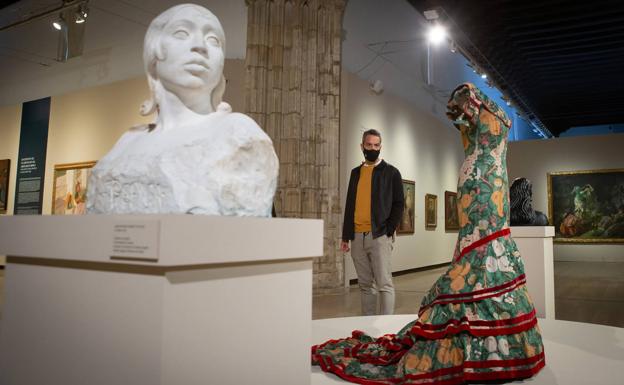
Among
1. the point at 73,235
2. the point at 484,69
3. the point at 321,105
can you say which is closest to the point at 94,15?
the point at 321,105

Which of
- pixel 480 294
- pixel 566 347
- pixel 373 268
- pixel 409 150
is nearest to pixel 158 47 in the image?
pixel 480 294

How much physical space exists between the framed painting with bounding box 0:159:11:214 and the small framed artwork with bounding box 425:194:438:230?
29.7ft

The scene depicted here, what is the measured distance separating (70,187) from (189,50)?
8000 mm

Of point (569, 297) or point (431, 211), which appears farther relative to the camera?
point (431, 211)

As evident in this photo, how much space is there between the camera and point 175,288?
1.55 metres

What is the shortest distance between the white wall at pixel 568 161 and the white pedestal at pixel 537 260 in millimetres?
9974

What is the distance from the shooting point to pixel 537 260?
5.21 meters

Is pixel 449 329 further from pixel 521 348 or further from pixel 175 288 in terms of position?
pixel 175 288

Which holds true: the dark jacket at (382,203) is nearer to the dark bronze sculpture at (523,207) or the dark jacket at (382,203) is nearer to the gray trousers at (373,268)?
the gray trousers at (373,268)

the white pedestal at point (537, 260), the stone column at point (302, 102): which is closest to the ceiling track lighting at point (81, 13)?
the stone column at point (302, 102)

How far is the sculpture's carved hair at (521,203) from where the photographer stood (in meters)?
5.55

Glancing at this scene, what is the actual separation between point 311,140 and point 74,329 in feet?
20.0

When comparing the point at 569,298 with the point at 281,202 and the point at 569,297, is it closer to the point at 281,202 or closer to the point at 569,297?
the point at 569,297

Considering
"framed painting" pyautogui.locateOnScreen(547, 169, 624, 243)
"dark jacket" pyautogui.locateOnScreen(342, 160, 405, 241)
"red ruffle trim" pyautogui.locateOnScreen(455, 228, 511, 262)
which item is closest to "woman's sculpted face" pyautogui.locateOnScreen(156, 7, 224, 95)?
"red ruffle trim" pyautogui.locateOnScreen(455, 228, 511, 262)
